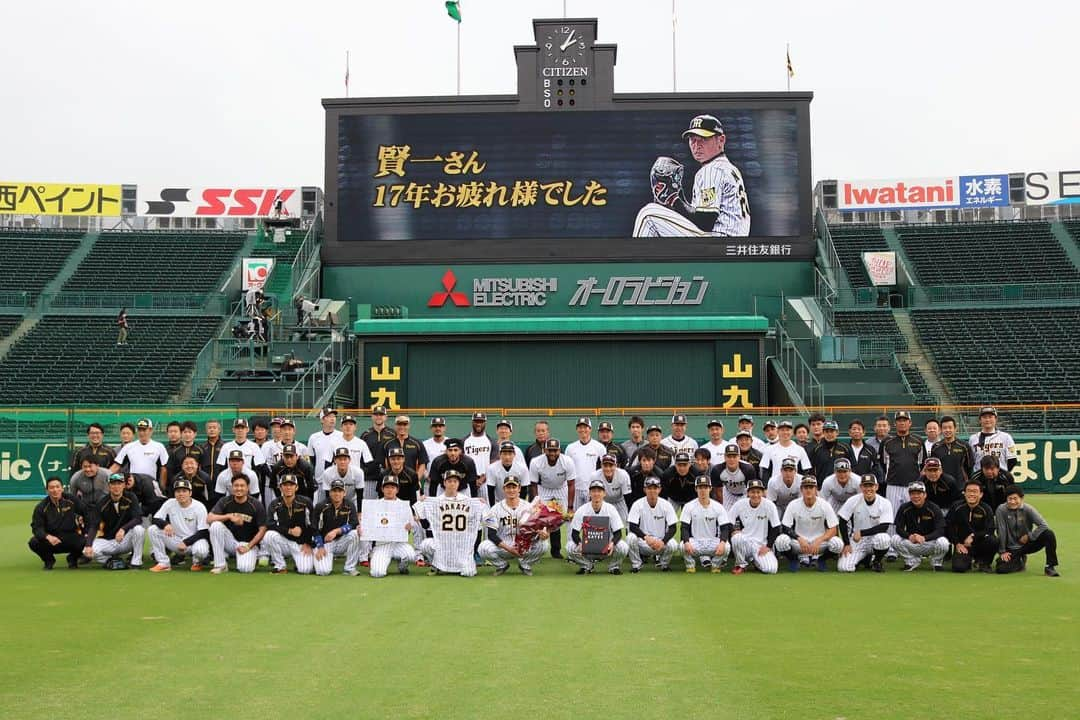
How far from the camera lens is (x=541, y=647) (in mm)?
8359

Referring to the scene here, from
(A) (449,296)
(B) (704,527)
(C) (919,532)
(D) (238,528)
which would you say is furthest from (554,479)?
(A) (449,296)

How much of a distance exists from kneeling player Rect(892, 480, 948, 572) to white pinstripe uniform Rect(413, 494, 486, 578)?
533 cm

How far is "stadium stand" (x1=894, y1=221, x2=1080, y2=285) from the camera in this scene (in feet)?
141

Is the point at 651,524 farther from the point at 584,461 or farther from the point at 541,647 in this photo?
the point at 541,647

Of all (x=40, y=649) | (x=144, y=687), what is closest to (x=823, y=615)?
(x=144, y=687)

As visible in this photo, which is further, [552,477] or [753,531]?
[552,477]

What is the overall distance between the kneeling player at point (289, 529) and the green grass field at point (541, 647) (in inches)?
31.7

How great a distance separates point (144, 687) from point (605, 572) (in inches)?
284

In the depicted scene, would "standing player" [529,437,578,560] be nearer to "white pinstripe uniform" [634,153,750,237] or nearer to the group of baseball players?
the group of baseball players

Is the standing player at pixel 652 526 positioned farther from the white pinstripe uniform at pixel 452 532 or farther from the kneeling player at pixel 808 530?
the white pinstripe uniform at pixel 452 532

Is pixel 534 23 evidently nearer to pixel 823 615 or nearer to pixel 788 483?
pixel 788 483

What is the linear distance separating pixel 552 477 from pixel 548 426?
15.3 ft

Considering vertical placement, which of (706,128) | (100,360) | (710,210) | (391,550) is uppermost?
(706,128)

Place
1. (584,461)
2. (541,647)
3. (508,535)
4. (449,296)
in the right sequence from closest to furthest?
(541,647) < (508,535) < (584,461) < (449,296)
